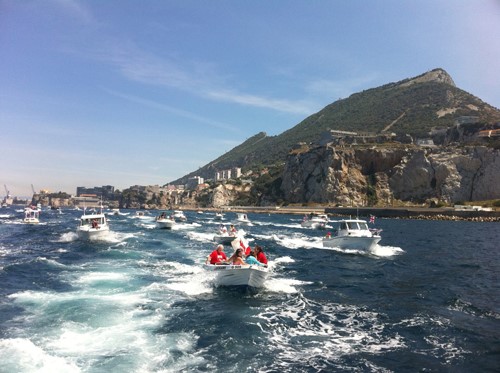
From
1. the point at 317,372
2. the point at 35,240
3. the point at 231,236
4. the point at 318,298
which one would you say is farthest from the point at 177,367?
the point at 35,240

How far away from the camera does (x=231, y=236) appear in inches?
1693

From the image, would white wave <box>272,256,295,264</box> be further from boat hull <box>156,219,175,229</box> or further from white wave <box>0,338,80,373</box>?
boat hull <box>156,219,175,229</box>

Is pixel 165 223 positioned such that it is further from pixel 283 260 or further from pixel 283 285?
pixel 283 285

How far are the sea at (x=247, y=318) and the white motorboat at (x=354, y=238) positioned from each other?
654 cm

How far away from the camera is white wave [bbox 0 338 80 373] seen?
33.6ft

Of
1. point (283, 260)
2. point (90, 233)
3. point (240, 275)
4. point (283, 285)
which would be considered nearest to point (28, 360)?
point (240, 275)

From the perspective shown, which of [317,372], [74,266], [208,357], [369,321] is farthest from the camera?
[74,266]

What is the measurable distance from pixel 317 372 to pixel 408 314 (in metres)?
7.29

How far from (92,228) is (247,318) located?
32.4 m

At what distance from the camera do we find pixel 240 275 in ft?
62.7

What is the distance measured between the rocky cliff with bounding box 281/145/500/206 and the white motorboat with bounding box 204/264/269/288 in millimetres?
117797

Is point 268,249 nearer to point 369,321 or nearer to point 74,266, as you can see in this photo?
point 74,266

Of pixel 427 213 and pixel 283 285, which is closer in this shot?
pixel 283 285

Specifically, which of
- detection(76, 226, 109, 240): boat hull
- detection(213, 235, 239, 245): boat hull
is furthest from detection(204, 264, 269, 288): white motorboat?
detection(76, 226, 109, 240): boat hull
